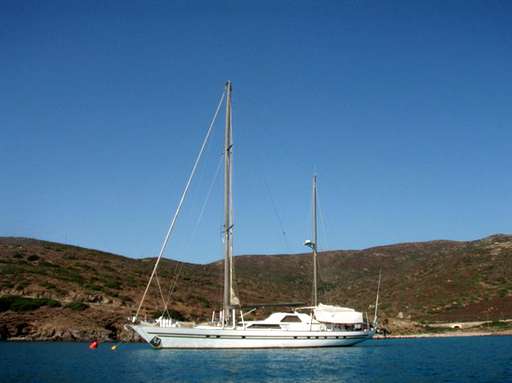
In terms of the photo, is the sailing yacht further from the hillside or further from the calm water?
the hillside

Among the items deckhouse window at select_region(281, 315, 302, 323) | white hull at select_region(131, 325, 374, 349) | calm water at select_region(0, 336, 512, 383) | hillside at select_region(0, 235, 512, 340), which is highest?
hillside at select_region(0, 235, 512, 340)

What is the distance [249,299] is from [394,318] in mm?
21980

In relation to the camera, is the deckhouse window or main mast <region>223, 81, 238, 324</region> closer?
main mast <region>223, 81, 238, 324</region>

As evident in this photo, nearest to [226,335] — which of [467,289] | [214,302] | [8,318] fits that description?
[8,318]

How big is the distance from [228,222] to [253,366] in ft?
42.3

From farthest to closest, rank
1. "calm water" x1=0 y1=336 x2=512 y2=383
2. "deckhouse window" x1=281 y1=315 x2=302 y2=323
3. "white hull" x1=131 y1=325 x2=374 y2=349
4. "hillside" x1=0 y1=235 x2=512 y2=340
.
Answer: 1. "hillside" x1=0 y1=235 x2=512 y2=340
2. "deckhouse window" x1=281 y1=315 x2=302 y2=323
3. "white hull" x1=131 y1=325 x2=374 y2=349
4. "calm water" x1=0 y1=336 x2=512 y2=383

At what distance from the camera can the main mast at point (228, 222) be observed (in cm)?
4200

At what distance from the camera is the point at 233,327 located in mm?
41688

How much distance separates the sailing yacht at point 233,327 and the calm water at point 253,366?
92 centimetres

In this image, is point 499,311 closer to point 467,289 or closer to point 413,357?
point 467,289

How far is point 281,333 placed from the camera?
144ft

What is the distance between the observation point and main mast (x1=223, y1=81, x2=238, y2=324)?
1654 inches

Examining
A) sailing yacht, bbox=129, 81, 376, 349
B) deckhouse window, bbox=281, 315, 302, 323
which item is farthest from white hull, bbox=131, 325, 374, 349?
deckhouse window, bbox=281, 315, 302, 323

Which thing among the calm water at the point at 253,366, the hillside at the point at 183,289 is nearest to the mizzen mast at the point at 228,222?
the calm water at the point at 253,366
